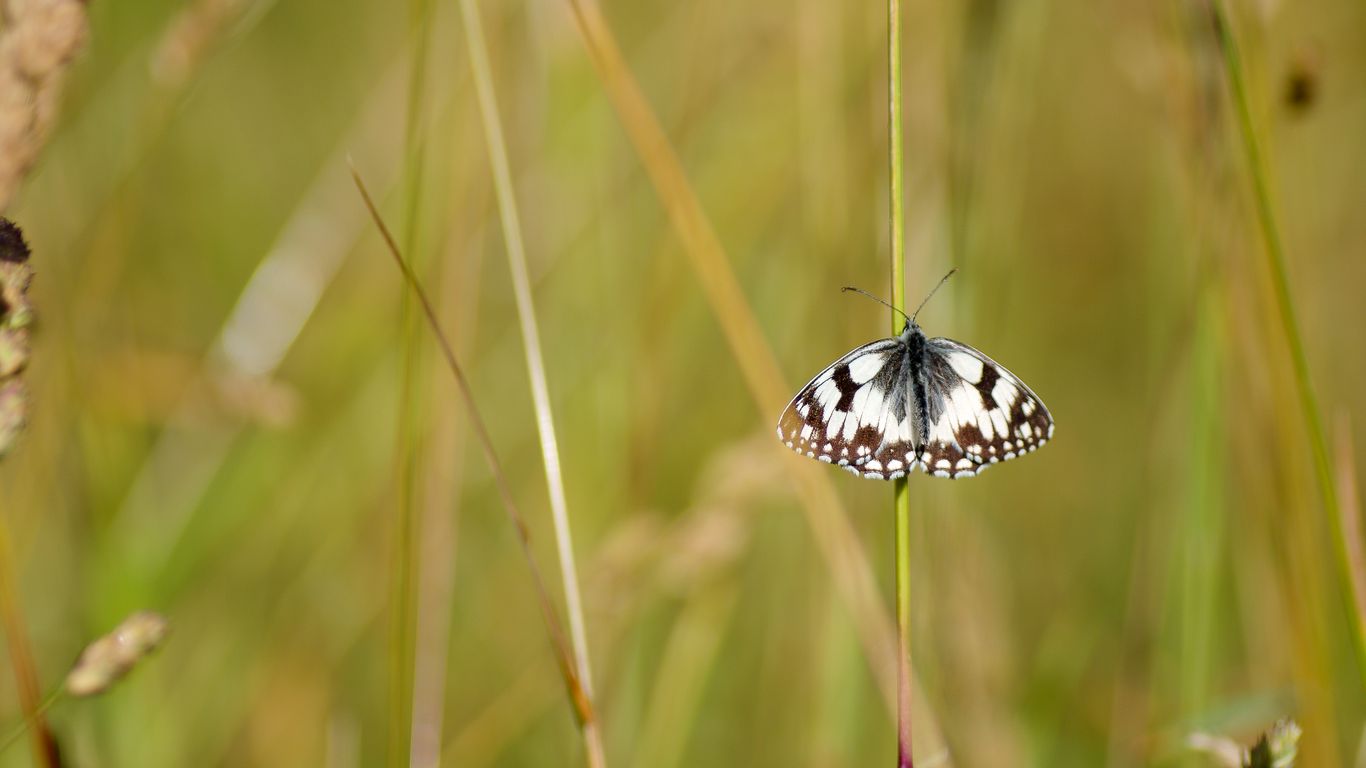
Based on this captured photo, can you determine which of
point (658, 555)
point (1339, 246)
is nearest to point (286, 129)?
point (658, 555)

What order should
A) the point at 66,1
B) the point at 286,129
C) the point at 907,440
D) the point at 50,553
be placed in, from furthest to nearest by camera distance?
the point at 286,129
the point at 50,553
the point at 907,440
the point at 66,1

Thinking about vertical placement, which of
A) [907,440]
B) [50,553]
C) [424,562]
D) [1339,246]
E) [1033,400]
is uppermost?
[1339,246]

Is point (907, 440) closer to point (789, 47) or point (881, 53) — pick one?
point (881, 53)

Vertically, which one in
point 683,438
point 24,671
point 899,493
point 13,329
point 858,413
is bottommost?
point 24,671

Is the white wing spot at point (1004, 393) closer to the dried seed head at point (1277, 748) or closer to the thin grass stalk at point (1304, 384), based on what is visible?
the thin grass stalk at point (1304, 384)

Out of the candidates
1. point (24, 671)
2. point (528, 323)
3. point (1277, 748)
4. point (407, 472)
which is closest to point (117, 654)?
point (24, 671)

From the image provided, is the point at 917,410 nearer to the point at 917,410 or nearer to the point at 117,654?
the point at 917,410

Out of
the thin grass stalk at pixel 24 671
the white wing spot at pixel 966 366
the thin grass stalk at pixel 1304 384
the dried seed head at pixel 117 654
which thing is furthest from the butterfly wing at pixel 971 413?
the thin grass stalk at pixel 24 671

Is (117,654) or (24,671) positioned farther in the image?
(24,671)
